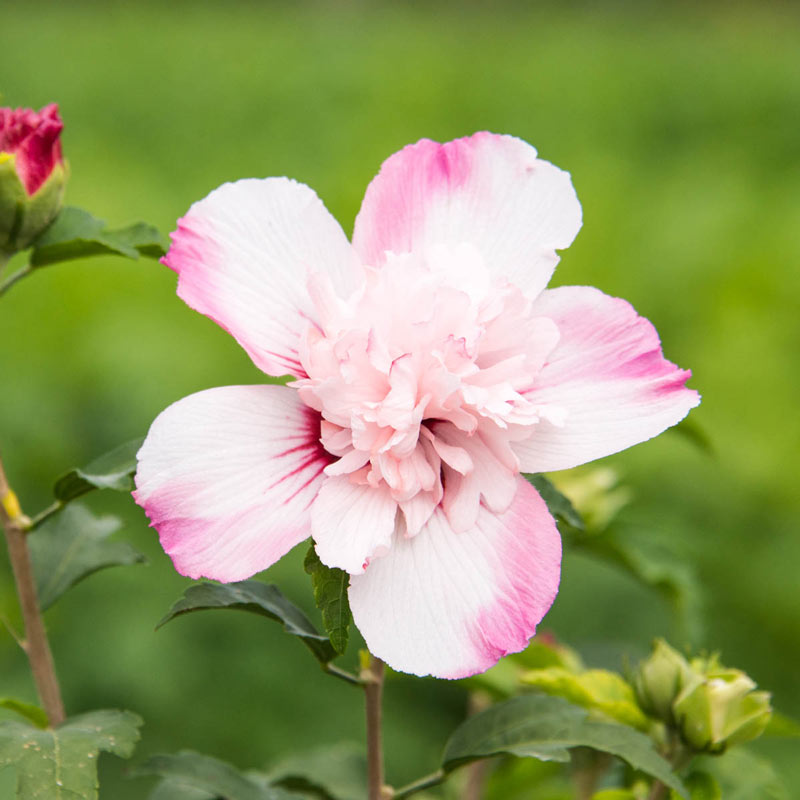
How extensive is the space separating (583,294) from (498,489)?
0.11m

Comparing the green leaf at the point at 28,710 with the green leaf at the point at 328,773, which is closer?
the green leaf at the point at 28,710

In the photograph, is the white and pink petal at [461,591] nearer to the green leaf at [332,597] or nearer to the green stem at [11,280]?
the green leaf at [332,597]

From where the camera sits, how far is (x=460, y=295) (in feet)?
1.79

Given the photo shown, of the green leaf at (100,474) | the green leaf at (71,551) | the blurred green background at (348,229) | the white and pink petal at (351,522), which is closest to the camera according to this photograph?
the white and pink petal at (351,522)

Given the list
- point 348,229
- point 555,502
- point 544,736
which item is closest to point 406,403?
point 555,502

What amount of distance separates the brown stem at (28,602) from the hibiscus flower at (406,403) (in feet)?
0.59

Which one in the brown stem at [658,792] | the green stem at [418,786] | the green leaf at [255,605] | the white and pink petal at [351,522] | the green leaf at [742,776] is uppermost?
the white and pink petal at [351,522]

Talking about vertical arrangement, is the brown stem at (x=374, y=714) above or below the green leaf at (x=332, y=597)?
below

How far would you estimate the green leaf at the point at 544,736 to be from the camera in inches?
24.9

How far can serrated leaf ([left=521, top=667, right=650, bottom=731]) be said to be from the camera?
714mm

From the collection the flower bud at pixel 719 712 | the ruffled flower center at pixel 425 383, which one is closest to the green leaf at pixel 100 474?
the ruffled flower center at pixel 425 383

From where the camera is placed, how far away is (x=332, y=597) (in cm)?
54

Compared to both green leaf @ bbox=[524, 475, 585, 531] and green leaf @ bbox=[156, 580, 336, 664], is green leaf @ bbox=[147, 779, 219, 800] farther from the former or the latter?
green leaf @ bbox=[524, 475, 585, 531]

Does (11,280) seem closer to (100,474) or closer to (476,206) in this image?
(100,474)
